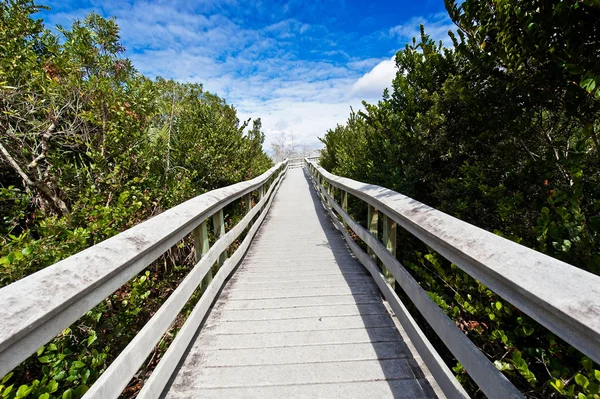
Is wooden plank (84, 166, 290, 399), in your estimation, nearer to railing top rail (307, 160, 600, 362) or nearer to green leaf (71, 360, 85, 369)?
green leaf (71, 360, 85, 369)

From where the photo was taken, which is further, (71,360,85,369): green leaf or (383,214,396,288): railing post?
(383,214,396,288): railing post

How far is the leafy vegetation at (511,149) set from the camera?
1662 millimetres

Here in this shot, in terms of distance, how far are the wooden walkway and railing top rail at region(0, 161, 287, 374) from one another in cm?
87

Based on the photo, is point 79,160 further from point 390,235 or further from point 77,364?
point 390,235

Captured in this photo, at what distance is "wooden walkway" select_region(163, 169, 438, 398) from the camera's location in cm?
176

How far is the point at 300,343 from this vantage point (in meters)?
2.17

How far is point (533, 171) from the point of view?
2422 mm

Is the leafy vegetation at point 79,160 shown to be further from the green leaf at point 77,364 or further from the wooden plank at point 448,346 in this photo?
the wooden plank at point 448,346

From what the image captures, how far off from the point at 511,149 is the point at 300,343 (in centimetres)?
256

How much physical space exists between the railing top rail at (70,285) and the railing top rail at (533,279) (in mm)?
1434

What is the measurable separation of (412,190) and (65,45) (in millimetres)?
5086

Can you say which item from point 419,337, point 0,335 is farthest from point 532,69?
point 0,335

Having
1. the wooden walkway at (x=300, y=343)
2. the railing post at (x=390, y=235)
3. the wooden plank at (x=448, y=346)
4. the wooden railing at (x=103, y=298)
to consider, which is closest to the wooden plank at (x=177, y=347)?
the wooden railing at (x=103, y=298)

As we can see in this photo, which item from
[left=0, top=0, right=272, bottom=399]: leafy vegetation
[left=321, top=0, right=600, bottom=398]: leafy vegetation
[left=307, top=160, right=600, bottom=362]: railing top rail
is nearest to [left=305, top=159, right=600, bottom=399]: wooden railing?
[left=307, top=160, right=600, bottom=362]: railing top rail
